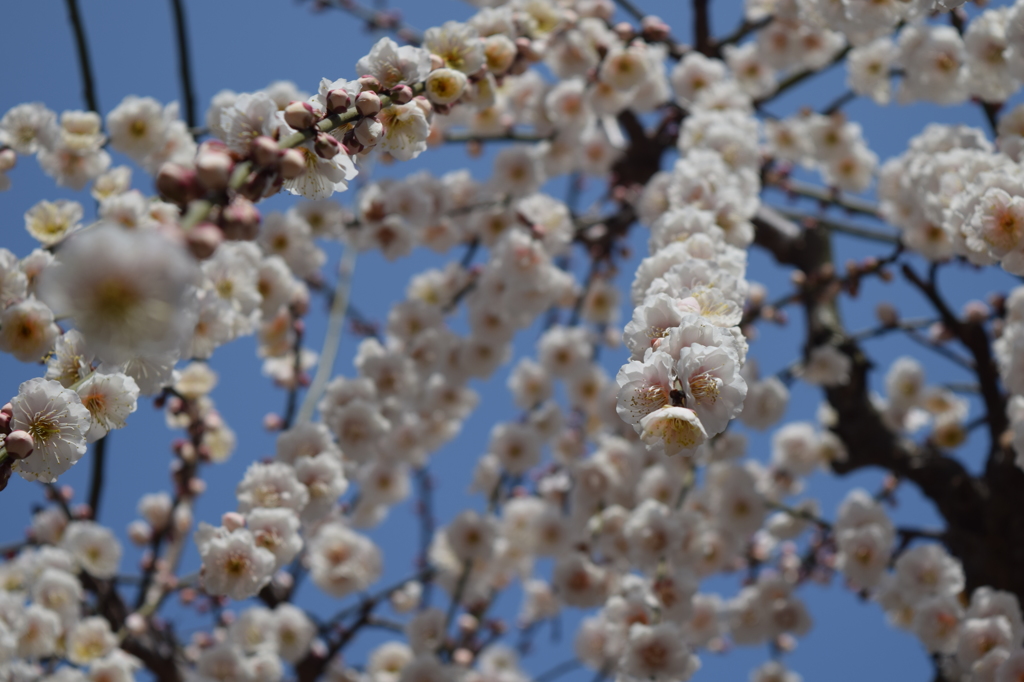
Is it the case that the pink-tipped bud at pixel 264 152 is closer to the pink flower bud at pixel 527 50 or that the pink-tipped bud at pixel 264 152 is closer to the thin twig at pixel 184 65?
the pink flower bud at pixel 527 50

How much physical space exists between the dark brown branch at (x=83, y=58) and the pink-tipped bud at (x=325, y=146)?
60.0 inches

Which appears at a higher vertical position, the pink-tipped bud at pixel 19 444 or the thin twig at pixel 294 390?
the thin twig at pixel 294 390

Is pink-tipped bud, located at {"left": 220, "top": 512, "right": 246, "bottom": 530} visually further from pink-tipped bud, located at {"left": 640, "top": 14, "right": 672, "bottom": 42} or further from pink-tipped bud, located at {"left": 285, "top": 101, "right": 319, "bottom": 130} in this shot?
pink-tipped bud, located at {"left": 640, "top": 14, "right": 672, "bottom": 42}

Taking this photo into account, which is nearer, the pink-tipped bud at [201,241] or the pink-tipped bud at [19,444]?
the pink-tipped bud at [201,241]

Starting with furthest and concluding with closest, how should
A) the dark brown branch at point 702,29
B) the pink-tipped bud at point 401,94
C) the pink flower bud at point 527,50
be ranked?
the dark brown branch at point 702,29
the pink flower bud at point 527,50
the pink-tipped bud at point 401,94

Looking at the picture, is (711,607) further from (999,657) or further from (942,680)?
(999,657)

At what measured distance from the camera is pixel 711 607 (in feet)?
10.3

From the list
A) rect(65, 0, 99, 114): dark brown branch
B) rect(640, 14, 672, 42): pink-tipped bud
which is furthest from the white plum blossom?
rect(640, 14, 672, 42): pink-tipped bud

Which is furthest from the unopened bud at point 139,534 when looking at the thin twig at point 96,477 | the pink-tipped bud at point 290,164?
the pink-tipped bud at point 290,164

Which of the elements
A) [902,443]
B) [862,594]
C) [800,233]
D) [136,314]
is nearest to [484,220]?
[800,233]

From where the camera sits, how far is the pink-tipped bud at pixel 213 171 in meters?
0.91

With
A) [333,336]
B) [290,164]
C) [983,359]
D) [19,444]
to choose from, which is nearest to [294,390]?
[333,336]

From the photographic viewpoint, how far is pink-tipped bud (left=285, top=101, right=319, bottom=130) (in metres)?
1.15

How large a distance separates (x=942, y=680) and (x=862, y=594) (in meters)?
0.48
